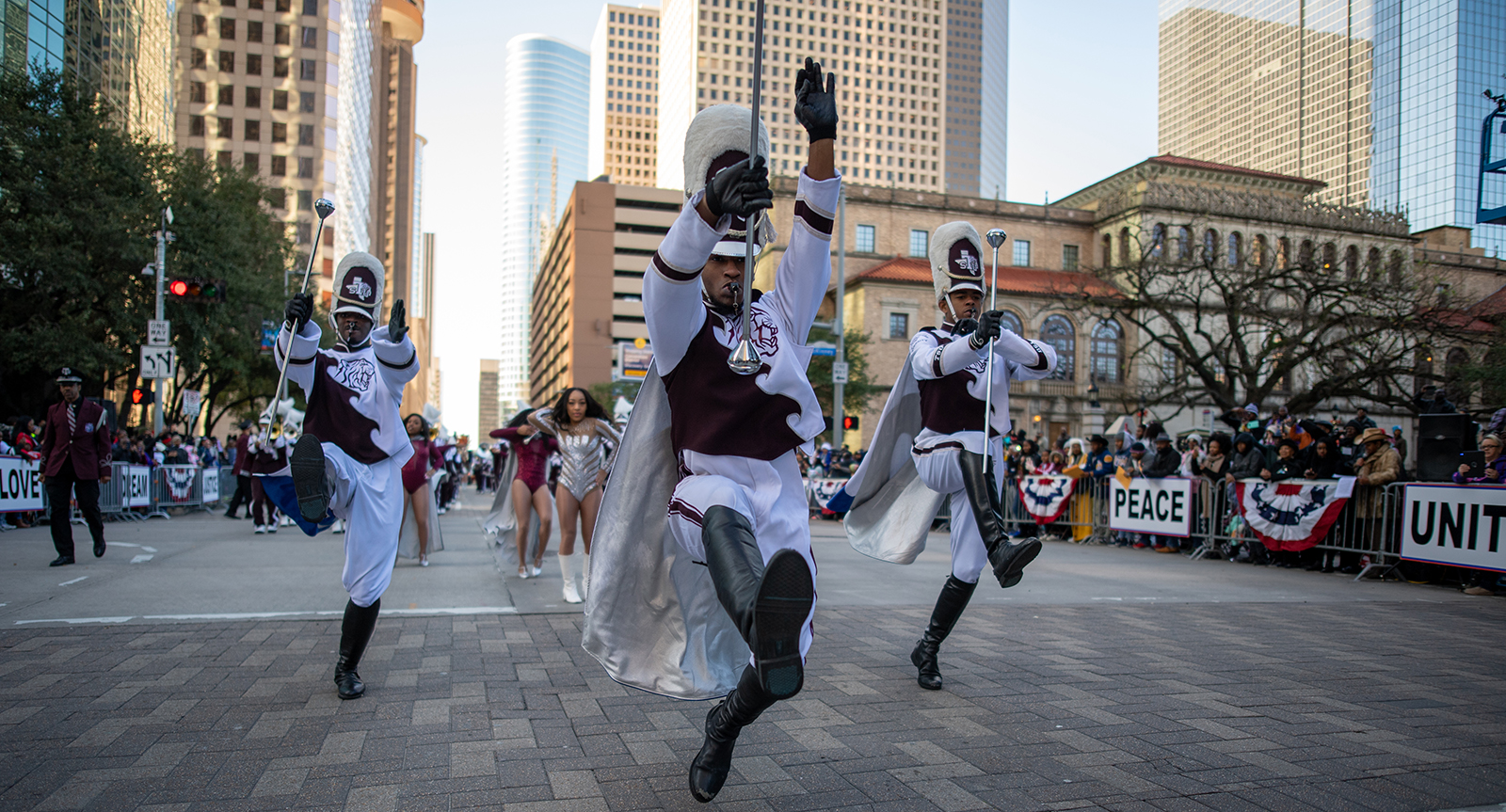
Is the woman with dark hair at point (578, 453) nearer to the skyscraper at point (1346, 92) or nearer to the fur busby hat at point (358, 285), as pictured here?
the fur busby hat at point (358, 285)

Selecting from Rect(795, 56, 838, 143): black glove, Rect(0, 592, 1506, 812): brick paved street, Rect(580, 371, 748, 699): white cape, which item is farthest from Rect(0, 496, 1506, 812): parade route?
Rect(795, 56, 838, 143): black glove

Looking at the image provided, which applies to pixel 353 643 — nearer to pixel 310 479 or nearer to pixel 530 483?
pixel 310 479

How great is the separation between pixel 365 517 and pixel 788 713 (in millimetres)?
2353

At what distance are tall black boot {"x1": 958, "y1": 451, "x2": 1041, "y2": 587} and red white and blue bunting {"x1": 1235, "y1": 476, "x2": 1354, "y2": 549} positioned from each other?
8424 millimetres

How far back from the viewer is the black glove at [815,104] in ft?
9.74

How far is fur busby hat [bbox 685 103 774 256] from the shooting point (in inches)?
124

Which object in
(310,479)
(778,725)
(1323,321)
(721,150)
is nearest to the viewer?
(721,150)

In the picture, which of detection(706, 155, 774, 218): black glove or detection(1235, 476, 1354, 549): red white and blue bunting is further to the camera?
detection(1235, 476, 1354, 549): red white and blue bunting

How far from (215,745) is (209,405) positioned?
39.1 m

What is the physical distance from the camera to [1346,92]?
255 ft

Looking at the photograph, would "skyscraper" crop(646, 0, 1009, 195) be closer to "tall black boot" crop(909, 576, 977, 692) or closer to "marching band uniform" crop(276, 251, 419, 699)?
"marching band uniform" crop(276, 251, 419, 699)

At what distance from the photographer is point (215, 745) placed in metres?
3.78

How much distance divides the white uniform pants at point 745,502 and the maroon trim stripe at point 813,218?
2.67 ft

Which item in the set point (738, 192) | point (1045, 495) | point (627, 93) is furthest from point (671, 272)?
point (627, 93)
